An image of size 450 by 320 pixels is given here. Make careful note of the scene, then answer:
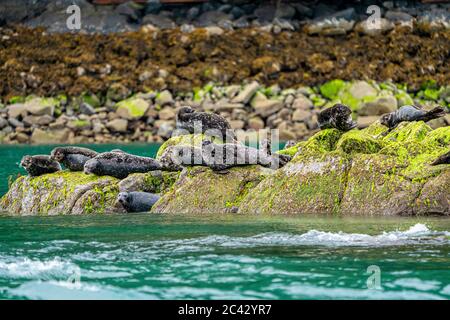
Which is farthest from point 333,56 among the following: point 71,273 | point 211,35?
point 71,273

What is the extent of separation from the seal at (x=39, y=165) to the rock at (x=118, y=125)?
125ft

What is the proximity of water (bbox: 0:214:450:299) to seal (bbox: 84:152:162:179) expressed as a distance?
156 inches

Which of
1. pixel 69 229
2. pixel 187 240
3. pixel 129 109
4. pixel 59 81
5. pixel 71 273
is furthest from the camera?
pixel 59 81

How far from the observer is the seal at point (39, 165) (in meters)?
22.8

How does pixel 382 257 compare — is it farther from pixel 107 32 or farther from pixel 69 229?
pixel 107 32

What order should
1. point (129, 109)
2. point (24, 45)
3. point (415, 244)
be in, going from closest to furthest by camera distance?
1. point (415, 244)
2. point (129, 109)
3. point (24, 45)

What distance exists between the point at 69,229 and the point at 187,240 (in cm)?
313

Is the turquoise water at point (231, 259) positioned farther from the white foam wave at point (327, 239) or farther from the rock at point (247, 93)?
the rock at point (247, 93)

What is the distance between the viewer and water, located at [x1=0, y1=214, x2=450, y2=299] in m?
11.7

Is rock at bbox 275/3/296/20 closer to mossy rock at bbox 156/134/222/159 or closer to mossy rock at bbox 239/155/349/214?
mossy rock at bbox 156/134/222/159

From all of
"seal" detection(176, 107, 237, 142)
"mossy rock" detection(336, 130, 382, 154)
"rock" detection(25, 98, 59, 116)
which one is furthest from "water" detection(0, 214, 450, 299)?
"rock" detection(25, 98, 59, 116)

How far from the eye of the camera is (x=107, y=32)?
7444 centimetres

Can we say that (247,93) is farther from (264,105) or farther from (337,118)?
(337,118)

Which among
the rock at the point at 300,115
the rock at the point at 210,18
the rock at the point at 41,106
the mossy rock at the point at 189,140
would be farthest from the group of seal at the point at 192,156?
the rock at the point at 210,18
